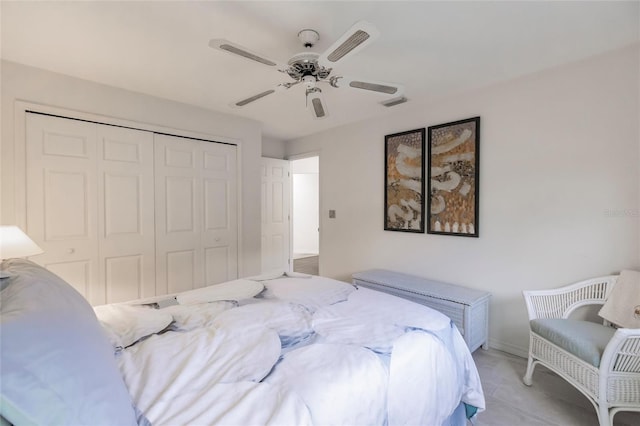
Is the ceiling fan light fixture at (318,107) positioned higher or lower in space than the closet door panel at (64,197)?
higher

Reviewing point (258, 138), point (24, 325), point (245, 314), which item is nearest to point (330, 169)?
point (258, 138)

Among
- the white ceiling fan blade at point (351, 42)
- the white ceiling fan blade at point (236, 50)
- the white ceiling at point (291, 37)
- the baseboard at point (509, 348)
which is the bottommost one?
the baseboard at point (509, 348)

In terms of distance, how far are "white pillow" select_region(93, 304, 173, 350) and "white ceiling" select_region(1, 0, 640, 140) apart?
5.50 ft

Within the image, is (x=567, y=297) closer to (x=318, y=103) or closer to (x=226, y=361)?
(x=318, y=103)

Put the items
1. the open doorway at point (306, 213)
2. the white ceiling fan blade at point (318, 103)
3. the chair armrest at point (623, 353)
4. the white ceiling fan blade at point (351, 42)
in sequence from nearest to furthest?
the white ceiling fan blade at point (351, 42), the chair armrest at point (623, 353), the white ceiling fan blade at point (318, 103), the open doorway at point (306, 213)

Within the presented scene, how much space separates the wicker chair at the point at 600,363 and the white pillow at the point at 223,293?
77.8 inches

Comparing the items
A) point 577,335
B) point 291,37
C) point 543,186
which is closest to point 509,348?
point 577,335

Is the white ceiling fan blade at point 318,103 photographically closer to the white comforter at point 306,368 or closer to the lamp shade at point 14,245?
the white comforter at point 306,368

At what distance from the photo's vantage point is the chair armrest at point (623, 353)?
4.91ft

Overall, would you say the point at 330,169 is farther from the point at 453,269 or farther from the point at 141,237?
the point at 141,237

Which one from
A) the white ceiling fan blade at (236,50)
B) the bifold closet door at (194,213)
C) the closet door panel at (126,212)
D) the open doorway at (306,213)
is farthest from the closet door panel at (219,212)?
the open doorway at (306,213)

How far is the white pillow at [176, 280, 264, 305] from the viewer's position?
1.76 metres

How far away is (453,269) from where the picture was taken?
115 inches

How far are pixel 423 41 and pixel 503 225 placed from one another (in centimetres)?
171
